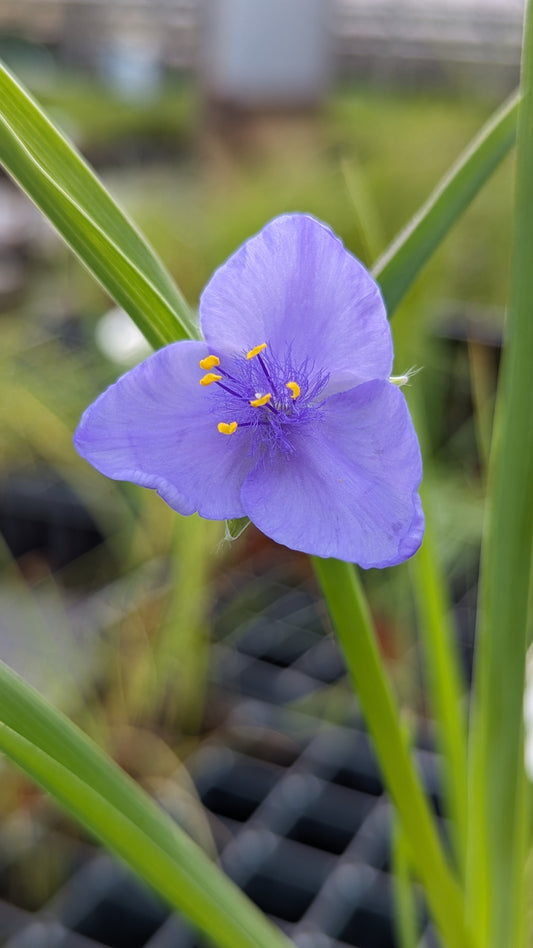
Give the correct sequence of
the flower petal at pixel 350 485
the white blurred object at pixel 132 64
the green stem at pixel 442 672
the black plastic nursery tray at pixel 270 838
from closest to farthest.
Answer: the flower petal at pixel 350 485, the green stem at pixel 442 672, the black plastic nursery tray at pixel 270 838, the white blurred object at pixel 132 64

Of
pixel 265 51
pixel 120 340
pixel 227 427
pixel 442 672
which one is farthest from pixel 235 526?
pixel 265 51

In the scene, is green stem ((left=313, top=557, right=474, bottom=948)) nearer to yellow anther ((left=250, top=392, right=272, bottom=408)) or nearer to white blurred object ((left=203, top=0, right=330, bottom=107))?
yellow anther ((left=250, top=392, right=272, bottom=408))

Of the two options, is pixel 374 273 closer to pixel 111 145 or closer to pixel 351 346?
pixel 351 346

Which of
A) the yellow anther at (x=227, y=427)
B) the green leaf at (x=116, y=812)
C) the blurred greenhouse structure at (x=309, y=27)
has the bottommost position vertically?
the blurred greenhouse structure at (x=309, y=27)

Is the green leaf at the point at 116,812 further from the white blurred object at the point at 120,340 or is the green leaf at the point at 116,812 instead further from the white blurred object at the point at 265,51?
the white blurred object at the point at 265,51

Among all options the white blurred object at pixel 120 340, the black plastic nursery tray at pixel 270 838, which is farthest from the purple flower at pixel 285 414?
the white blurred object at pixel 120 340

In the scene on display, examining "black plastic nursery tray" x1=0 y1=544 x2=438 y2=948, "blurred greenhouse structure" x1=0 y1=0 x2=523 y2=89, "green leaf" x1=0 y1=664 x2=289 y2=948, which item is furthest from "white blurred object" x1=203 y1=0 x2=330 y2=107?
"green leaf" x1=0 y1=664 x2=289 y2=948
